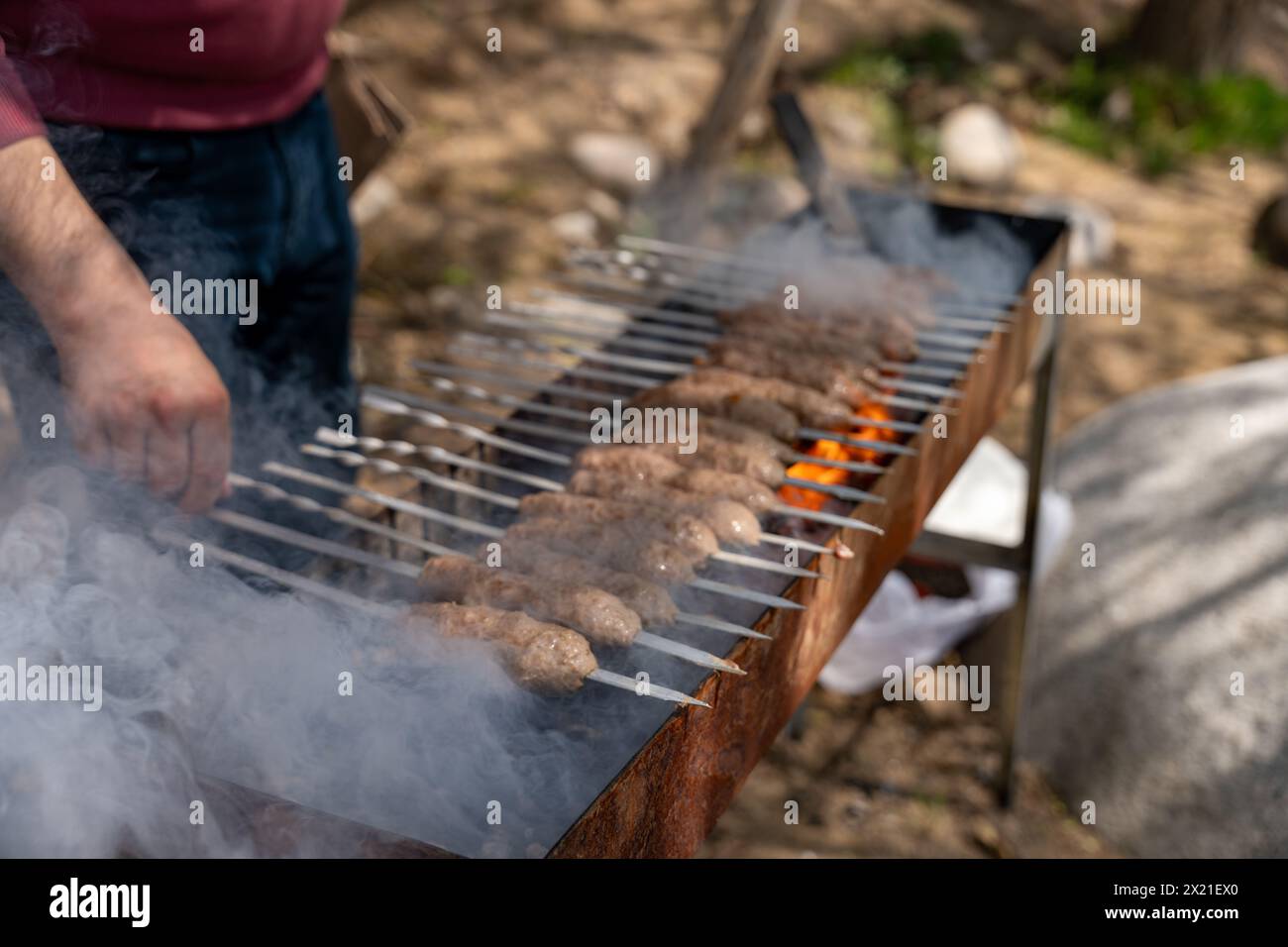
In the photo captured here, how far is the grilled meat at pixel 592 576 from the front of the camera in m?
2.55

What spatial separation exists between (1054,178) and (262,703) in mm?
10746

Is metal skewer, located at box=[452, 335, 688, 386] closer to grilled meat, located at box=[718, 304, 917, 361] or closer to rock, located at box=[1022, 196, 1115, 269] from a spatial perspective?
grilled meat, located at box=[718, 304, 917, 361]

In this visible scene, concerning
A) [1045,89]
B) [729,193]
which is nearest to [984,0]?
[1045,89]

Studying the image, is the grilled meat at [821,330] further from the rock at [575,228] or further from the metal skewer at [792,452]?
the rock at [575,228]

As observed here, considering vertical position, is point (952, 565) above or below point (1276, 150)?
below

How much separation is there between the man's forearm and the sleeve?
2cm

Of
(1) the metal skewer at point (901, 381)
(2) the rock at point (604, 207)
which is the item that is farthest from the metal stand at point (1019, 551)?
(2) the rock at point (604, 207)

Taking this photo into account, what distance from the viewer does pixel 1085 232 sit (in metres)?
9.95

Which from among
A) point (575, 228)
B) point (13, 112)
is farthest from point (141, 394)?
point (575, 228)

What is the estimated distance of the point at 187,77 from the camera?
10.5 feet

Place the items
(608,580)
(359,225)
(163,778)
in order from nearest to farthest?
(163,778), (608,580), (359,225)

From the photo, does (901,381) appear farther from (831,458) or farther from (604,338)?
(604,338)

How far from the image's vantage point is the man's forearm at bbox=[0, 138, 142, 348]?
2.46 meters

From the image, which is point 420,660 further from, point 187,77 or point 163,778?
point 187,77
